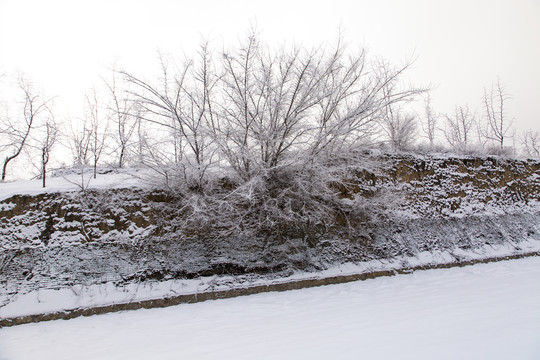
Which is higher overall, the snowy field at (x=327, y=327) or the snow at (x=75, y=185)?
the snow at (x=75, y=185)

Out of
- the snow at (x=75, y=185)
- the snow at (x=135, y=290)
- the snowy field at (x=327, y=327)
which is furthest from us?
the snow at (x=75, y=185)

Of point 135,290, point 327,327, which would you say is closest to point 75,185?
point 135,290

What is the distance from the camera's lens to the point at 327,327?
435 cm

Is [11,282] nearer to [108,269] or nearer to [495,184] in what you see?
[108,269]

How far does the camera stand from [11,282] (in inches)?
241

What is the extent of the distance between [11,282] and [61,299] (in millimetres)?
1112

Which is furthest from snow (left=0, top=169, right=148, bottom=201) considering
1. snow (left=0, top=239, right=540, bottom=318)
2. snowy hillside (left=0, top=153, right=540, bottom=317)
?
snow (left=0, top=239, right=540, bottom=318)

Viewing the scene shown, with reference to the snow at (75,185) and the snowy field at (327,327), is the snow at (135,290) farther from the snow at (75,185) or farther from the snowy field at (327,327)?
the snow at (75,185)

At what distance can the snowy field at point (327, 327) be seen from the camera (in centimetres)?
335

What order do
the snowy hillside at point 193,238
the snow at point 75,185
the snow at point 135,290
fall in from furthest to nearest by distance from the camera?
1. the snow at point 75,185
2. the snowy hillside at point 193,238
3. the snow at point 135,290

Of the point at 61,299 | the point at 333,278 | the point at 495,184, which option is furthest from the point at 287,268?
the point at 495,184

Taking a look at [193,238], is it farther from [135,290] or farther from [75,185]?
[75,185]

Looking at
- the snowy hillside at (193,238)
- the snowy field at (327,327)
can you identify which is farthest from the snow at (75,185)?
the snowy field at (327,327)

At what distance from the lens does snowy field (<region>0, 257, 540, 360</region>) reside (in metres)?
3.35
